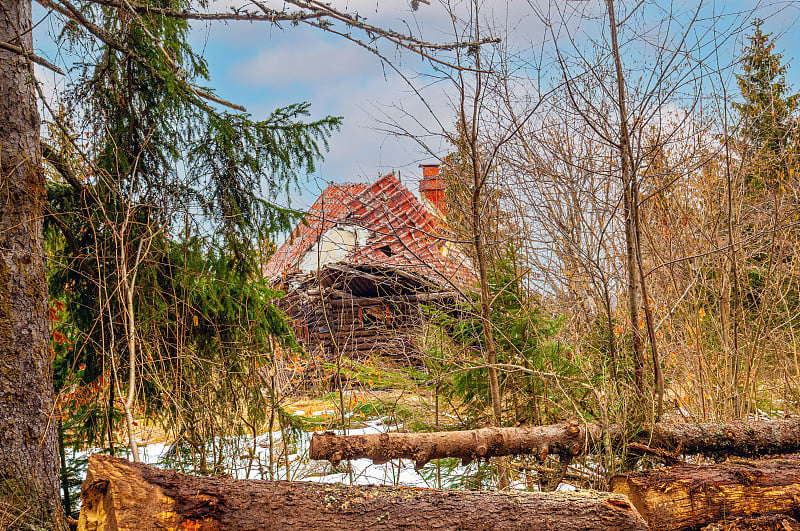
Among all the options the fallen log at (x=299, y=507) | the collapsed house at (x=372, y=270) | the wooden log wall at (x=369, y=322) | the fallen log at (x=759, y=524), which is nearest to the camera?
the fallen log at (x=299, y=507)

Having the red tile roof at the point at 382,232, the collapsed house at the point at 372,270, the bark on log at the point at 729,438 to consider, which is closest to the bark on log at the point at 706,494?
the bark on log at the point at 729,438

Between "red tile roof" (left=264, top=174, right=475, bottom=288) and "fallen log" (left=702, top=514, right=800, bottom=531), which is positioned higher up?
"red tile roof" (left=264, top=174, right=475, bottom=288)

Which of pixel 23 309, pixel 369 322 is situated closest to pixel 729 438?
pixel 23 309

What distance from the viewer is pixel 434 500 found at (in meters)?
2.78

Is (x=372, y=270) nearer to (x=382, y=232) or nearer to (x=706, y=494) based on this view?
(x=382, y=232)

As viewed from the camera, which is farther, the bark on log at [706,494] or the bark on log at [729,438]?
the bark on log at [729,438]

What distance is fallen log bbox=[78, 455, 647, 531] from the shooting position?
2596 millimetres

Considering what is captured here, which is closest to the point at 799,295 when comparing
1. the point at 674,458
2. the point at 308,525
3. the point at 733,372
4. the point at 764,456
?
the point at 733,372

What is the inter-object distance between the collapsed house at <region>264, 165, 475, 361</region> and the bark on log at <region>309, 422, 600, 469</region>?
1.18 m

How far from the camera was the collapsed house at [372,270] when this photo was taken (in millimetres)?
5078

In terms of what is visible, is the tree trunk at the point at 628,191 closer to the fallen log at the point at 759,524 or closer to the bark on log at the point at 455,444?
the bark on log at the point at 455,444

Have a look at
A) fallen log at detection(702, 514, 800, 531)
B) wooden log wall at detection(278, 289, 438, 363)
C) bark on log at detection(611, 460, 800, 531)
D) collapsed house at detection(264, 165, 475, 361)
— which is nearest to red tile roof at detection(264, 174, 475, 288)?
collapsed house at detection(264, 165, 475, 361)

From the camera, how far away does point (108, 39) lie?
4.09 m

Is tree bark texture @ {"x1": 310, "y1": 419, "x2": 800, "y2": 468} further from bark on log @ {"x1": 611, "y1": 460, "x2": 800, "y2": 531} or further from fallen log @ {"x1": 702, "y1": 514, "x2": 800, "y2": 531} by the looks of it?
fallen log @ {"x1": 702, "y1": 514, "x2": 800, "y2": 531}
